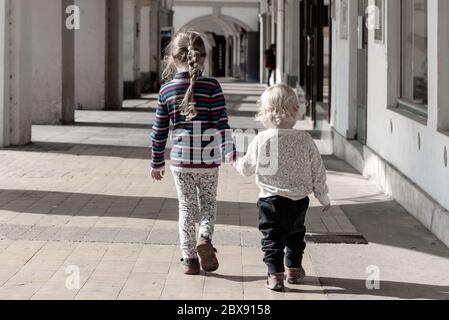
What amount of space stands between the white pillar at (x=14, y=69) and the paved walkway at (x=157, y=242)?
6.89 feet

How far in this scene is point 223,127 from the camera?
6641 mm

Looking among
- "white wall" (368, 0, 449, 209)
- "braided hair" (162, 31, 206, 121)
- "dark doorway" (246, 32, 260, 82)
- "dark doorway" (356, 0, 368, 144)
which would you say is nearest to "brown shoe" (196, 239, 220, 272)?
"braided hair" (162, 31, 206, 121)

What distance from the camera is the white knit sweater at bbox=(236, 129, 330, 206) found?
20.8 ft

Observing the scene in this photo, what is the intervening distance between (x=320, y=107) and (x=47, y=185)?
8355 millimetres

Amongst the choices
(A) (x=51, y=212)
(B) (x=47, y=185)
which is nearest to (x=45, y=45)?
(B) (x=47, y=185)

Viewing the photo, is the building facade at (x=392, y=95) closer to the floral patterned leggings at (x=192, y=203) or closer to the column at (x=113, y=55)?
the floral patterned leggings at (x=192, y=203)

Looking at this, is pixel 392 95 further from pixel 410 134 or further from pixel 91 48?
pixel 91 48

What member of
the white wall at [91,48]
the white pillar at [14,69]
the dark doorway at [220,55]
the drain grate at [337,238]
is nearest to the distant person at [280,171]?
the drain grate at [337,238]

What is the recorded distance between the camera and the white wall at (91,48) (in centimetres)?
2372

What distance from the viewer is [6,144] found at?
15.1m

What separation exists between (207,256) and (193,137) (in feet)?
2.49

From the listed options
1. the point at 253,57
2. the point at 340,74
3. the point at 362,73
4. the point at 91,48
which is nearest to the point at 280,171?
the point at 362,73
